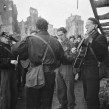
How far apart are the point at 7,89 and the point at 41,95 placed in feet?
5.07

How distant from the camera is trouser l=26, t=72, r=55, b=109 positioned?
182 inches

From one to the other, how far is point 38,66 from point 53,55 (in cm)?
36

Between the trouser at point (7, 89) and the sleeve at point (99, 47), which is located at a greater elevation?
the sleeve at point (99, 47)

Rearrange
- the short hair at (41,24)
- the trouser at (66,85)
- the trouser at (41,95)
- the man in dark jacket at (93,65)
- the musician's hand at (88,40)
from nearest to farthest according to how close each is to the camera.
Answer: the trouser at (41,95) < the short hair at (41,24) < the musician's hand at (88,40) < the man in dark jacket at (93,65) < the trouser at (66,85)

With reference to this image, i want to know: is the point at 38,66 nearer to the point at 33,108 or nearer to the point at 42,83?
the point at 42,83

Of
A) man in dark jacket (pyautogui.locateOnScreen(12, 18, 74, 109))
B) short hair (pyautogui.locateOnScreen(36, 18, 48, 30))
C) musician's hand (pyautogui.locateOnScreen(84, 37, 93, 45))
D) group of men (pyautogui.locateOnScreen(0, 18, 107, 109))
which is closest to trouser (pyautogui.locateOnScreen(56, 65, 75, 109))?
group of men (pyautogui.locateOnScreen(0, 18, 107, 109))

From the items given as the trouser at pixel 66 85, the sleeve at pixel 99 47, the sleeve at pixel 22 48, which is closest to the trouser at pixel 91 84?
the sleeve at pixel 99 47

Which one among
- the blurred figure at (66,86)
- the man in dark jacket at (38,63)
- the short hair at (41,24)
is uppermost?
the short hair at (41,24)

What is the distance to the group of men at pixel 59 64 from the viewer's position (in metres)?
4.68

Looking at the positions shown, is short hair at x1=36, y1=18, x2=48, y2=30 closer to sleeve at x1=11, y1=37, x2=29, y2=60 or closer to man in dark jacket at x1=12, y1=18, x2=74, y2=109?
man in dark jacket at x1=12, y1=18, x2=74, y2=109

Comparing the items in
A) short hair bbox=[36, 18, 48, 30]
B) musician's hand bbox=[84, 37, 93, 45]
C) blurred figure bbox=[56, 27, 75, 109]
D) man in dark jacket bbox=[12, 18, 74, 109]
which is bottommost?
blurred figure bbox=[56, 27, 75, 109]

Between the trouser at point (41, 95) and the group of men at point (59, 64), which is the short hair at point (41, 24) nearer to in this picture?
the group of men at point (59, 64)

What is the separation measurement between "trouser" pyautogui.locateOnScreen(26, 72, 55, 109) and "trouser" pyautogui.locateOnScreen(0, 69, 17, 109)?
149 centimetres

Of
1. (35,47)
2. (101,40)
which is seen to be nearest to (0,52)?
(35,47)
